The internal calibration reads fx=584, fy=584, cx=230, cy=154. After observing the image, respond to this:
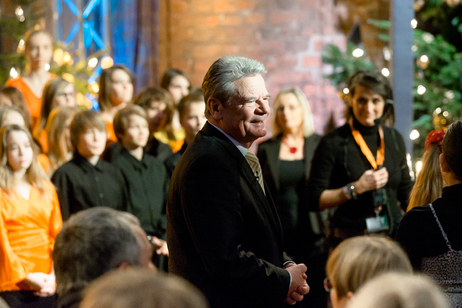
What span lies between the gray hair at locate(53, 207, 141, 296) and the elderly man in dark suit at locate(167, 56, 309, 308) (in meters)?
0.38

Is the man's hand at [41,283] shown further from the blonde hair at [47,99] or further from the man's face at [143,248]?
the man's face at [143,248]

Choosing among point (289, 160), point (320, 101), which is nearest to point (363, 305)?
point (289, 160)

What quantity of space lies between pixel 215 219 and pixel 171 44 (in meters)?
5.07

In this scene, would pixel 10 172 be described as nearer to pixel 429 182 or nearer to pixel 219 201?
pixel 219 201

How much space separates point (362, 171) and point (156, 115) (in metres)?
2.07

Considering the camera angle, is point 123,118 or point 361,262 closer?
point 361,262

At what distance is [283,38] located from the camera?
21.3 ft

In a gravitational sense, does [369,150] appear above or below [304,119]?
below

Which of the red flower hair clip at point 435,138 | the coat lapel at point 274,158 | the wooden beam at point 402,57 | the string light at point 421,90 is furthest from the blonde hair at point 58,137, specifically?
the string light at point 421,90

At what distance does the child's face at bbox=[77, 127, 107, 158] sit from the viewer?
13.6 feet

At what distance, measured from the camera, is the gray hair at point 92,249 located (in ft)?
5.45

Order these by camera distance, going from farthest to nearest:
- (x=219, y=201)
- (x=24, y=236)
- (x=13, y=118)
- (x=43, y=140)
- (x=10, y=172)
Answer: (x=43, y=140) < (x=13, y=118) < (x=10, y=172) < (x=24, y=236) < (x=219, y=201)

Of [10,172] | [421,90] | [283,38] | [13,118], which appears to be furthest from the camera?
[283,38]

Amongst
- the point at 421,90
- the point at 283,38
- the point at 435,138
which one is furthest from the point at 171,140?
the point at 435,138
